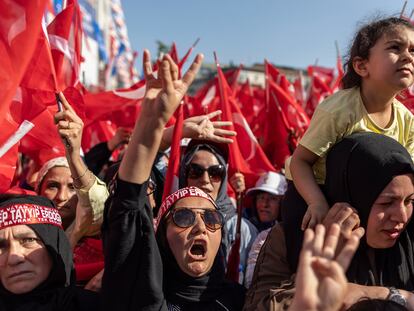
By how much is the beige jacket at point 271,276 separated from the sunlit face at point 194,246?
218mm

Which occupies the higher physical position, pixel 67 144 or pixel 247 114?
pixel 247 114

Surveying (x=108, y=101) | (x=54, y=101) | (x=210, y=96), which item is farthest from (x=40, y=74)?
(x=210, y=96)

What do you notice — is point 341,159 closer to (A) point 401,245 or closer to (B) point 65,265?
(A) point 401,245

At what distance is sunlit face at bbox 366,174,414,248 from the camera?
167 cm

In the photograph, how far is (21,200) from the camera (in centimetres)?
199

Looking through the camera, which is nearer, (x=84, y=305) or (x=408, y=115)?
(x=84, y=305)

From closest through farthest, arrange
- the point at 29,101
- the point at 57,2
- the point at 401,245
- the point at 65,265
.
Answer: the point at 401,245
the point at 65,265
the point at 29,101
the point at 57,2

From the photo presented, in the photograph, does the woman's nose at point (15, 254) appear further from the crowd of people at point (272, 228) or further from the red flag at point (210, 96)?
the red flag at point (210, 96)

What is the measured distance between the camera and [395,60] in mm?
1998

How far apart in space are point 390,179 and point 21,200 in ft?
4.61

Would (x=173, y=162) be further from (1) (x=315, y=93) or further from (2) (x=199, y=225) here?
(1) (x=315, y=93)

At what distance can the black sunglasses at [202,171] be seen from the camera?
124 inches

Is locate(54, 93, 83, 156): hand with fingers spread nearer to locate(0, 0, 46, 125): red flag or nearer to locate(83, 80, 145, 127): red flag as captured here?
locate(0, 0, 46, 125): red flag

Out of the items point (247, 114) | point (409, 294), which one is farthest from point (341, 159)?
point (247, 114)
